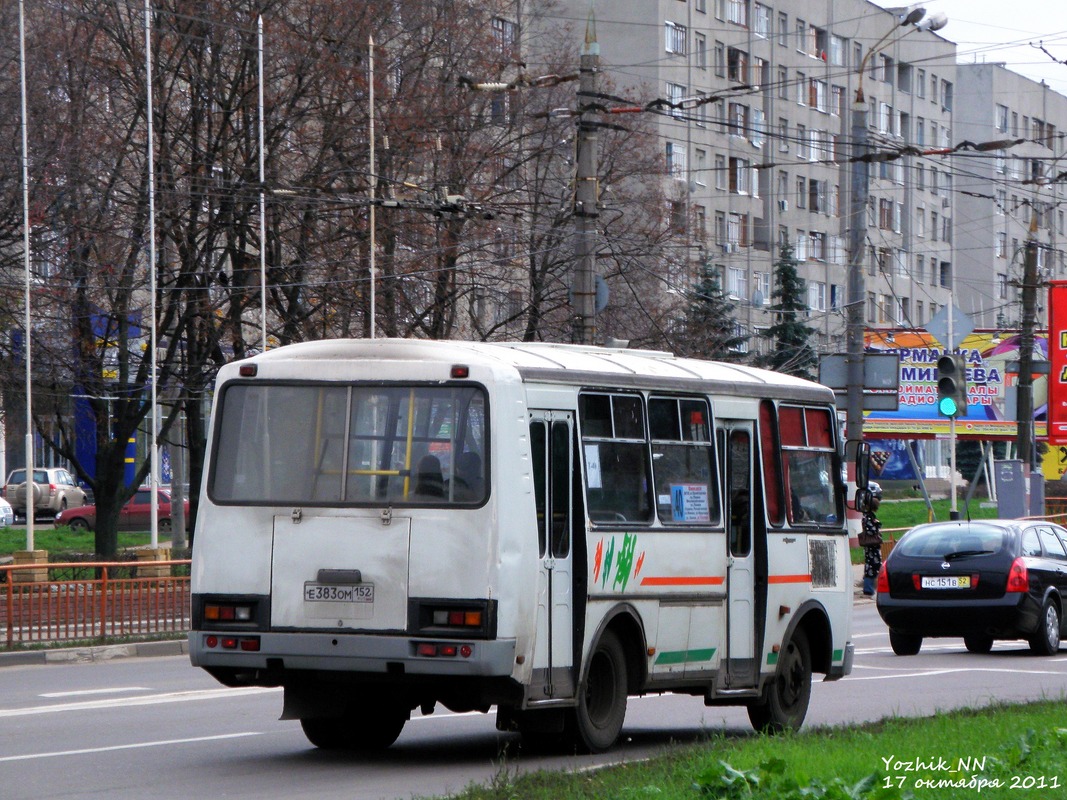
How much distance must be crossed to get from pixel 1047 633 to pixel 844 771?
42.8ft

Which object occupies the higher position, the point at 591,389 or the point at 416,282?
the point at 416,282

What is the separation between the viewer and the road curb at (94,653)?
20.1 metres

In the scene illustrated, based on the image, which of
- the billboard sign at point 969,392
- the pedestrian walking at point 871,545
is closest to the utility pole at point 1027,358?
the pedestrian walking at point 871,545

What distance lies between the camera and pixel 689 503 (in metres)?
11.8

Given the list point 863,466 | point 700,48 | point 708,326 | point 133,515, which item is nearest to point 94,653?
point 863,466

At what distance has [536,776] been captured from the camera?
8797 millimetres

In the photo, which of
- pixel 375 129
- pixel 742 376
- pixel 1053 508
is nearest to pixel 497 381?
pixel 742 376

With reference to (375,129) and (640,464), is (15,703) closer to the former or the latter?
(640,464)

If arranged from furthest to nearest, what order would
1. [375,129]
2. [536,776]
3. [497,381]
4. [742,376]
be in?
1. [375,129]
2. [742,376]
3. [497,381]
4. [536,776]

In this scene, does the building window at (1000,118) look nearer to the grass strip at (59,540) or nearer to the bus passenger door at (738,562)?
the grass strip at (59,540)

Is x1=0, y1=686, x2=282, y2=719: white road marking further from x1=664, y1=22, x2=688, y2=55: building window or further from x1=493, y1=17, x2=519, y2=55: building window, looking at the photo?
x1=664, y1=22, x2=688, y2=55: building window

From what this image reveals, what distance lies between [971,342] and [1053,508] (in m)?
6.81

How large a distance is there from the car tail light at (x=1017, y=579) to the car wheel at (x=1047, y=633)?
46cm

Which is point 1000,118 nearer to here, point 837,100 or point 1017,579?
point 837,100
